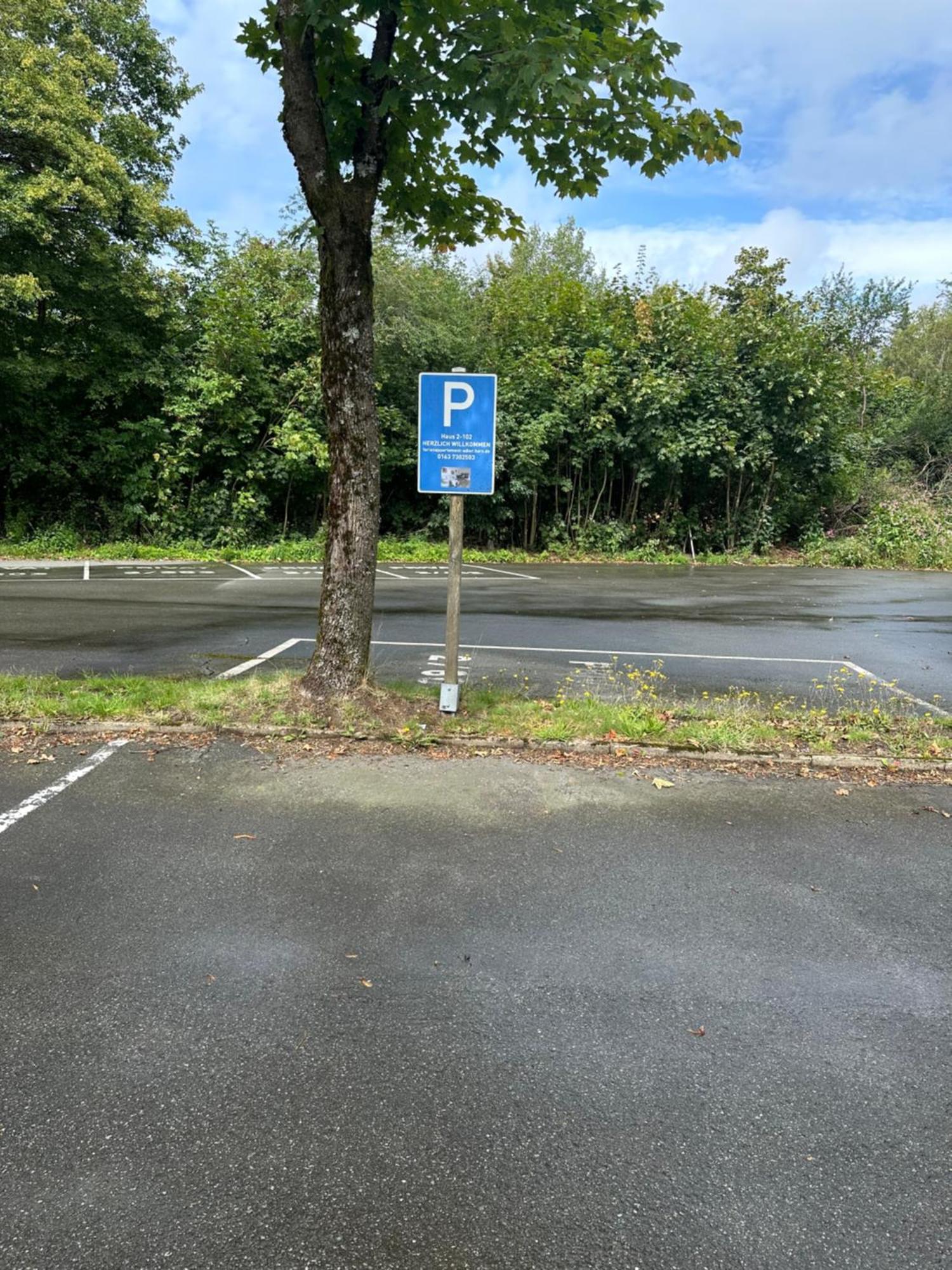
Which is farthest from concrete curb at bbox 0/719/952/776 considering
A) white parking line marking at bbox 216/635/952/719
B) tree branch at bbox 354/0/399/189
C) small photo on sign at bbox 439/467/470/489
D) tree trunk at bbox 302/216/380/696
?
tree branch at bbox 354/0/399/189

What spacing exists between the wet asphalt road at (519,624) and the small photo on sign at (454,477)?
2.23 metres

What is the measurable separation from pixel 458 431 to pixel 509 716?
2082 millimetres

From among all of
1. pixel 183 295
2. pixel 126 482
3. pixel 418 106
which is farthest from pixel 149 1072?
pixel 183 295

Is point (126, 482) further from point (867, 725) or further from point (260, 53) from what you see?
point (867, 725)

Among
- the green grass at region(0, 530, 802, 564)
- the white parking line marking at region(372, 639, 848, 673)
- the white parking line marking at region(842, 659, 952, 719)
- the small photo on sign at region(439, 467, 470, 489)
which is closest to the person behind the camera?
the small photo on sign at region(439, 467, 470, 489)

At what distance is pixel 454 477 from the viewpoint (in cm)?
540

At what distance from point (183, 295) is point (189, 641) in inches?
597

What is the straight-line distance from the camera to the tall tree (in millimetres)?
4590

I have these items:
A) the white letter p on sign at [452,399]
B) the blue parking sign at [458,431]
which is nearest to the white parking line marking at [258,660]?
the blue parking sign at [458,431]

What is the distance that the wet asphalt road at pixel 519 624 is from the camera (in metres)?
7.63

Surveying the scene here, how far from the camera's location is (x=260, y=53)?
19.1 ft

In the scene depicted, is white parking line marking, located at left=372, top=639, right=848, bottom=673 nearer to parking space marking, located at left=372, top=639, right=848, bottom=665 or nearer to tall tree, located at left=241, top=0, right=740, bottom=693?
parking space marking, located at left=372, top=639, right=848, bottom=665

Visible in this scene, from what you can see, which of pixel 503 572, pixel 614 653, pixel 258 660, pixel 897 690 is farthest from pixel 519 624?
pixel 503 572

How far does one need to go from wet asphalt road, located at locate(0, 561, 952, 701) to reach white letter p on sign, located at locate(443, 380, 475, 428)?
2606 millimetres
